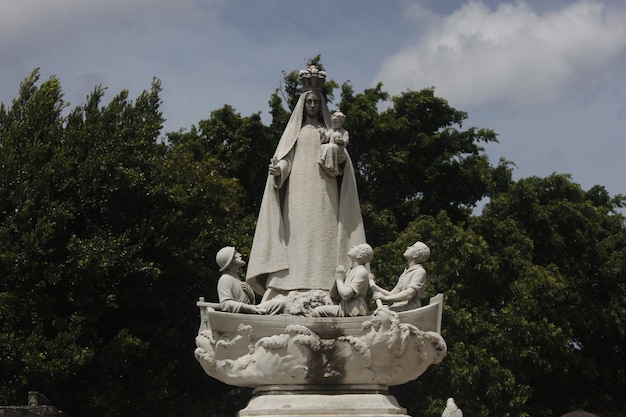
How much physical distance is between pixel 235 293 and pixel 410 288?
2.08 meters

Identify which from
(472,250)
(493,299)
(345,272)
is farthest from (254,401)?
(493,299)

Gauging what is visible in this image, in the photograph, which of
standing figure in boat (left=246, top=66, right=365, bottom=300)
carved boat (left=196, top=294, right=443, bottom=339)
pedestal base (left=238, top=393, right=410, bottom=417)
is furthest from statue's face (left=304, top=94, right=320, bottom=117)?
pedestal base (left=238, top=393, right=410, bottom=417)

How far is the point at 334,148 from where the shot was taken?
13.5 m

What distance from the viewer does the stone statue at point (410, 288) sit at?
487 inches

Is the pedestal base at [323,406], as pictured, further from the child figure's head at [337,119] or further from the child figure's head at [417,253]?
the child figure's head at [337,119]

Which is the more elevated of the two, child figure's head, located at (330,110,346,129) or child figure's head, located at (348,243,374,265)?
child figure's head, located at (330,110,346,129)

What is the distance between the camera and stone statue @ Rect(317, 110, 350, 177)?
13.4 m

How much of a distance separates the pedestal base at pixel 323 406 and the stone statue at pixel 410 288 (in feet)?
3.68

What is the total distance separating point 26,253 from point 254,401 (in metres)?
10.8

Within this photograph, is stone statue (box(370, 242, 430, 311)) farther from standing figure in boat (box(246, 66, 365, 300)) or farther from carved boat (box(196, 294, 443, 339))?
standing figure in boat (box(246, 66, 365, 300))

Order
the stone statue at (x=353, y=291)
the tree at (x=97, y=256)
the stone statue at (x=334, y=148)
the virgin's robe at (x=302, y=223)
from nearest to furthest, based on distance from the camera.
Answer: the stone statue at (x=353, y=291) < the virgin's robe at (x=302, y=223) < the stone statue at (x=334, y=148) < the tree at (x=97, y=256)

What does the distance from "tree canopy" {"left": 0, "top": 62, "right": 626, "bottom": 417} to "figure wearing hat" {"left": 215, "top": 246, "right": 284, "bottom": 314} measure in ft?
30.6

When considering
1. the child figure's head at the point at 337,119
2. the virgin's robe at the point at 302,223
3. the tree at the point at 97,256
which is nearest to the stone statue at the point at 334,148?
the child figure's head at the point at 337,119

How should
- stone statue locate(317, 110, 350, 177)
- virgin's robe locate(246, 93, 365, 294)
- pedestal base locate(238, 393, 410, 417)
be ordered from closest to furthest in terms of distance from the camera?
1. pedestal base locate(238, 393, 410, 417)
2. virgin's robe locate(246, 93, 365, 294)
3. stone statue locate(317, 110, 350, 177)
